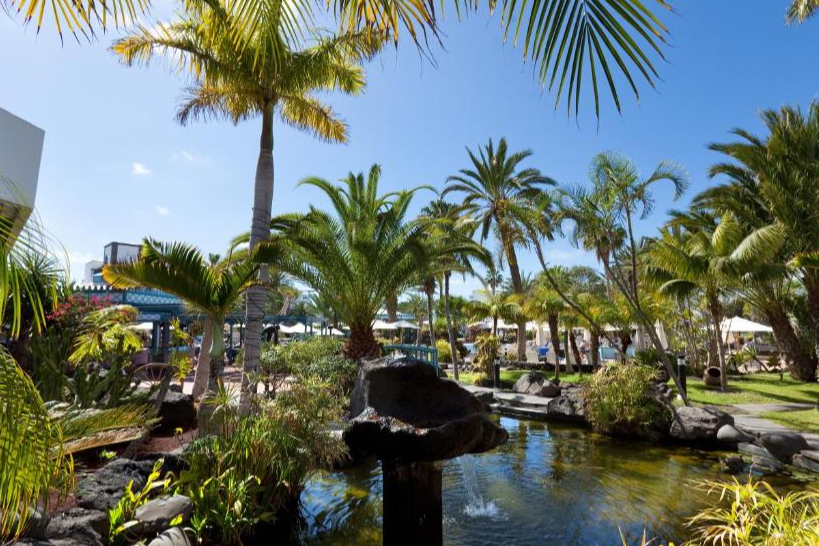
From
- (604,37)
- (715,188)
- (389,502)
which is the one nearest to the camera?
(604,37)

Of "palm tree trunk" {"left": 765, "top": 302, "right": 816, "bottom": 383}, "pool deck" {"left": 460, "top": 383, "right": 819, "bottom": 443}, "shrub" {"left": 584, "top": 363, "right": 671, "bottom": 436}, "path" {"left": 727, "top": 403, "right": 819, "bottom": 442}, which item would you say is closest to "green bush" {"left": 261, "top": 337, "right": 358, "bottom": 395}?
"pool deck" {"left": 460, "top": 383, "right": 819, "bottom": 443}

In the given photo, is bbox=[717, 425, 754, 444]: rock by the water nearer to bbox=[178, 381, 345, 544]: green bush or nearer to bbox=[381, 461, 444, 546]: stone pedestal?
bbox=[381, 461, 444, 546]: stone pedestal

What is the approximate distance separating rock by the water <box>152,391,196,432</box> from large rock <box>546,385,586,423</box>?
28.1 feet

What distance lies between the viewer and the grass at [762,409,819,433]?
30.5ft

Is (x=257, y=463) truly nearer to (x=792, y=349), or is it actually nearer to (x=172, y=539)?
(x=172, y=539)

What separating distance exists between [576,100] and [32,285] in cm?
218

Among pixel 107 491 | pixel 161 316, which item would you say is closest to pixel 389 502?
pixel 107 491

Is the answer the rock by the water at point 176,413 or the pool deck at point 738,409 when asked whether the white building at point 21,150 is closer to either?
the rock by the water at point 176,413

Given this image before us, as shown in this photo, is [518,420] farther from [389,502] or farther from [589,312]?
[589,312]

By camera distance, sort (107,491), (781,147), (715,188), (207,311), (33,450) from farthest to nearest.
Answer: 1. (715,188)
2. (781,147)
3. (207,311)
4. (107,491)
5. (33,450)

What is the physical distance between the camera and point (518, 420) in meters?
12.2

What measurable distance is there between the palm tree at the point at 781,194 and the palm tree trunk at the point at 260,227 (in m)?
10.4

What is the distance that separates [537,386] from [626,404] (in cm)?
571

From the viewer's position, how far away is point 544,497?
630cm
